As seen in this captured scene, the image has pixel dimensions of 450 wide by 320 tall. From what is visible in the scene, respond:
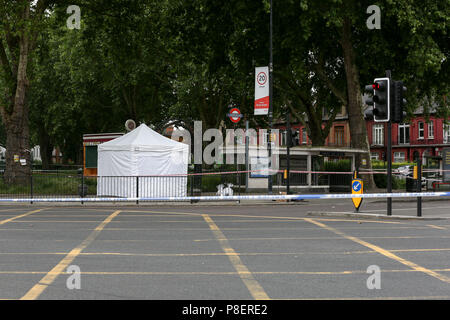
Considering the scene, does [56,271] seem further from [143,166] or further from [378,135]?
[378,135]

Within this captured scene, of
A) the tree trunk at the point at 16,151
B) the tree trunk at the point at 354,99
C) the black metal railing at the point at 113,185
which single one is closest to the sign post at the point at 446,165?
the tree trunk at the point at 354,99

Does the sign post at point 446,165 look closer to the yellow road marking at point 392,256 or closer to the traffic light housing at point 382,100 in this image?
the traffic light housing at point 382,100

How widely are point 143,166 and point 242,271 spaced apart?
15.6 meters

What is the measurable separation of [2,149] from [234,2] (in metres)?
49.7

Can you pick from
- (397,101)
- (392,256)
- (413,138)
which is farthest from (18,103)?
(413,138)

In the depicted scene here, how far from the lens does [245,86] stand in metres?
35.2

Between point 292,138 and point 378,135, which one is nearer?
point 292,138

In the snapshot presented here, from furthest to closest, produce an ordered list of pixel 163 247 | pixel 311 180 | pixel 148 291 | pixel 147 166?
pixel 311 180
pixel 147 166
pixel 163 247
pixel 148 291

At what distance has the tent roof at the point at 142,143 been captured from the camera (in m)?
22.1

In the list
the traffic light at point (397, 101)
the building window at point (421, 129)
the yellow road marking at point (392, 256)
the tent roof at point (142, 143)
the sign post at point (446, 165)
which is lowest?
the yellow road marking at point (392, 256)

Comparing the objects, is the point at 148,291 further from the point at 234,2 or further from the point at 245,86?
the point at 245,86

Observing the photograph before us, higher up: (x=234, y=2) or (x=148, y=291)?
(x=234, y=2)

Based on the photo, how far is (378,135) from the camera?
67125 millimetres

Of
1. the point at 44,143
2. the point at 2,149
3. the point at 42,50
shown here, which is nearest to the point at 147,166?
the point at 42,50
